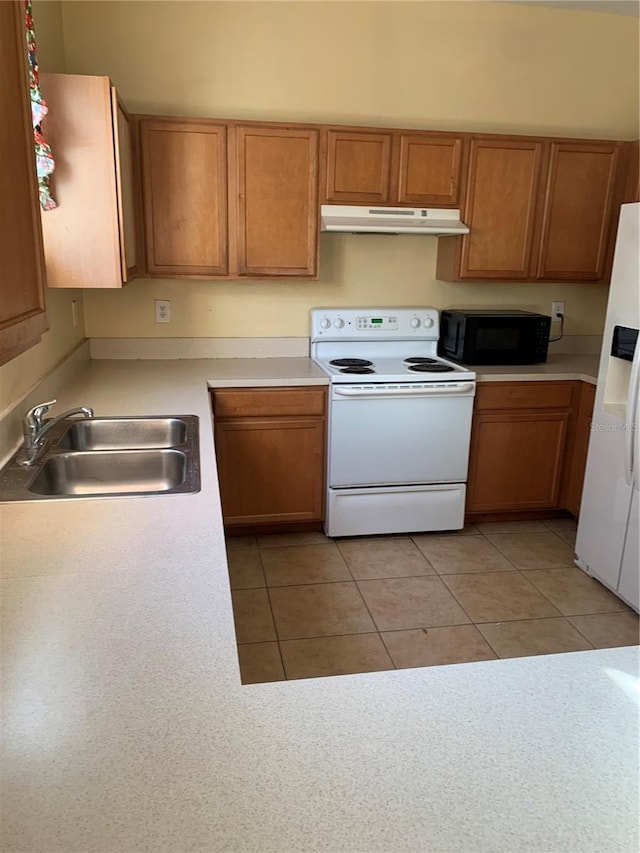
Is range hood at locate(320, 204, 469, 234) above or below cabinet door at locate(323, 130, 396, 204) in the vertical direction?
below

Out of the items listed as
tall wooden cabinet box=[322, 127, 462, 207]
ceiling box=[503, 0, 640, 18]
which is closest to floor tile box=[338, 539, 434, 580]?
tall wooden cabinet box=[322, 127, 462, 207]

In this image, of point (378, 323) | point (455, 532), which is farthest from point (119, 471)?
point (455, 532)

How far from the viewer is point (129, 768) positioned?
0.81 meters

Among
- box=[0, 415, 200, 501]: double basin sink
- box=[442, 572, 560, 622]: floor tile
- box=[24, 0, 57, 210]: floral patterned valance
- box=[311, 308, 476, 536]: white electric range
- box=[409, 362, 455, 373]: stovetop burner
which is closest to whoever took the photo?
box=[0, 415, 200, 501]: double basin sink

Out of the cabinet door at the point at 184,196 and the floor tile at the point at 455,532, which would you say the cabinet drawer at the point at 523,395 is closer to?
the floor tile at the point at 455,532

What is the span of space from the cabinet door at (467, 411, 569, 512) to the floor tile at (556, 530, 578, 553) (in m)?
0.17

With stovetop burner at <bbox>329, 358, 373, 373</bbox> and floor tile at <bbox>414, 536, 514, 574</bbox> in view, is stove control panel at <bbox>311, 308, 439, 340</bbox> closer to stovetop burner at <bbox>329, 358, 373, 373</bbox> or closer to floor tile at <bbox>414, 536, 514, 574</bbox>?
stovetop burner at <bbox>329, 358, 373, 373</bbox>

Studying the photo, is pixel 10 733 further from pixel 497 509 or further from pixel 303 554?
pixel 497 509

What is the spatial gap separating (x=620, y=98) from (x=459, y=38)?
101cm

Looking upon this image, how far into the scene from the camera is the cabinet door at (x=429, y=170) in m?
3.26

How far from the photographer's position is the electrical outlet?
3.48 metres

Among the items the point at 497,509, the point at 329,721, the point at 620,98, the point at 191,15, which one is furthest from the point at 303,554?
the point at 620,98

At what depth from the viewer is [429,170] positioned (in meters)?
3.30

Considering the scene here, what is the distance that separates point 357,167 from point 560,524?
2.23 metres
